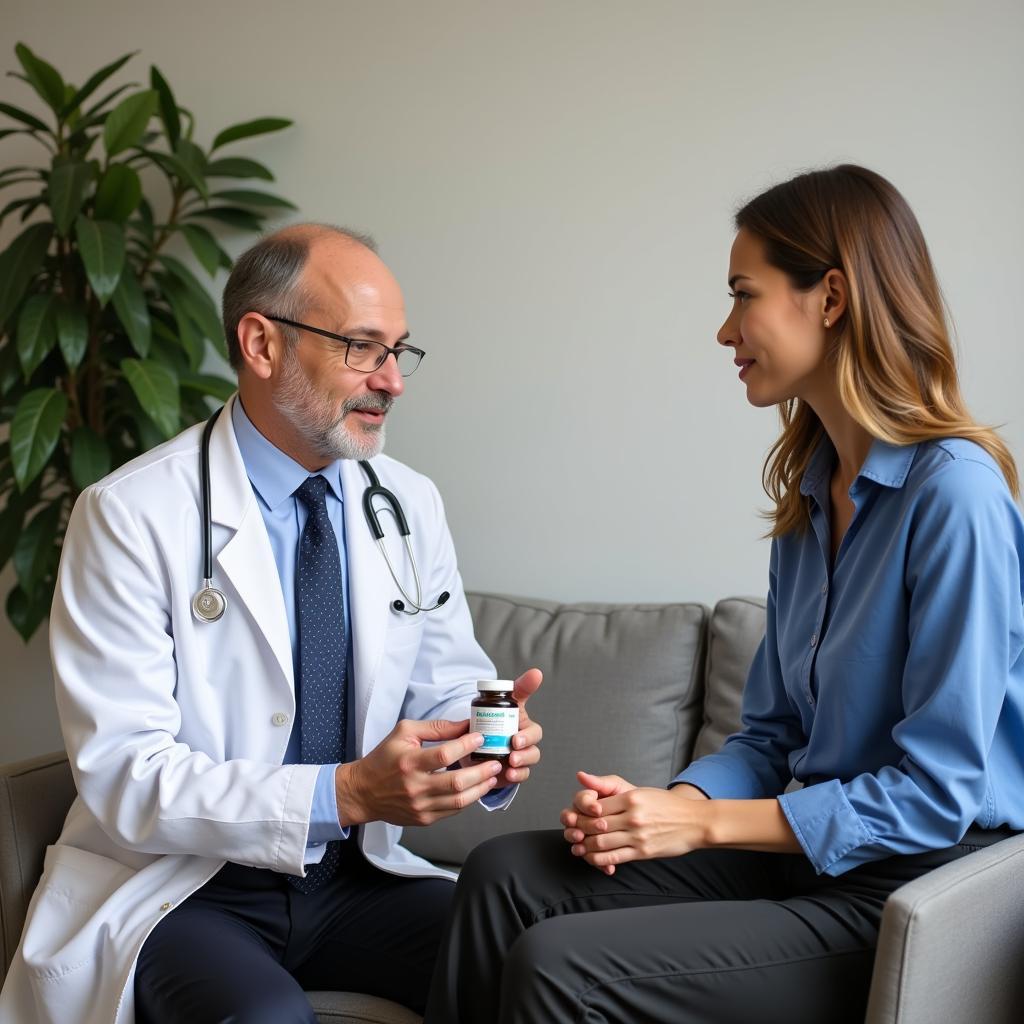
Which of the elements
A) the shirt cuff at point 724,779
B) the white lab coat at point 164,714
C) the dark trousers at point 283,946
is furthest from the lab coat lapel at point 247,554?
the shirt cuff at point 724,779

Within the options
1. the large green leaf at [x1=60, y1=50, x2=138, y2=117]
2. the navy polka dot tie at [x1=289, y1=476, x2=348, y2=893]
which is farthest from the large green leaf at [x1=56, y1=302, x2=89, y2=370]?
the navy polka dot tie at [x1=289, y1=476, x2=348, y2=893]

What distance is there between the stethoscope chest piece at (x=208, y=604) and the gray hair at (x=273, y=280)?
43cm

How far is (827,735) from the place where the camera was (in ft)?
4.99

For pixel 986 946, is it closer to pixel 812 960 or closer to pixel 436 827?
pixel 812 960

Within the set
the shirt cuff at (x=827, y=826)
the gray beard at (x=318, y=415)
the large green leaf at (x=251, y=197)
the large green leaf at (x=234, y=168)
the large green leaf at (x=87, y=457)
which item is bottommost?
the shirt cuff at (x=827, y=826)

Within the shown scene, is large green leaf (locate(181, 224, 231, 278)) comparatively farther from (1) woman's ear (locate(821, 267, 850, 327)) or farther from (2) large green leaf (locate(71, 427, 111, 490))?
(1) woman's ear (locate(821, 267, 850, 327))

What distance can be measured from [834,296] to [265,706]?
40.2 inches

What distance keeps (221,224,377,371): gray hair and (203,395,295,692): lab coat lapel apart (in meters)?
0.22

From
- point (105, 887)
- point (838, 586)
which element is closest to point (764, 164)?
Answer: point (838, 586)

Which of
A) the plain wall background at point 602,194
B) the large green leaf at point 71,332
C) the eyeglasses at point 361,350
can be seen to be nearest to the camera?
the eyeglasses at point 361,350

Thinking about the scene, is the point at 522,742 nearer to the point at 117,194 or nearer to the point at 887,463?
the point at 887,463

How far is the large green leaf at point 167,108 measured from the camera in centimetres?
272

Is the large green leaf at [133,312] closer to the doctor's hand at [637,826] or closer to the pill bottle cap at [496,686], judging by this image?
the pill bottle cap at [496,686]

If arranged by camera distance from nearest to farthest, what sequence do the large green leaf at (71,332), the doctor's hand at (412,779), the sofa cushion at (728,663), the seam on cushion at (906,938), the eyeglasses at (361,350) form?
1. the seam on cushion at (906,938)
2. the doctor's hand at (412,779)
3. the eyeglasses at (361,350)
4. the sofa cushion at (728,663)
5. the large green leaf at (71,332)
